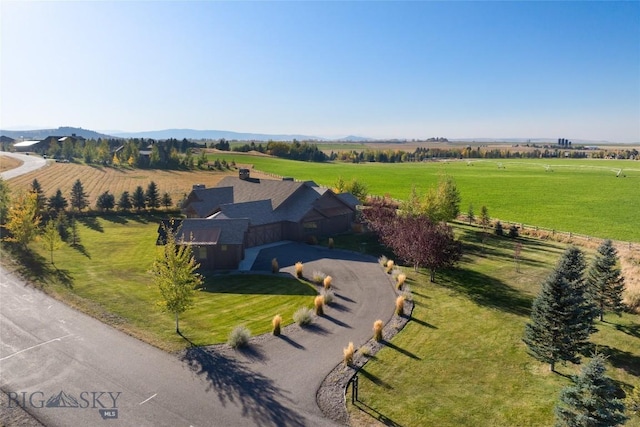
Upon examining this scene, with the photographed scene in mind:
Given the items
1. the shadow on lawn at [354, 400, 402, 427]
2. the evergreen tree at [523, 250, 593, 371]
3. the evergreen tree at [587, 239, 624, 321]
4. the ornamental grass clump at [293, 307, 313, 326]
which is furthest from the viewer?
the evergreen tree at [587, 239, 624, 321]

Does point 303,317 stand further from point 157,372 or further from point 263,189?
point 263,189

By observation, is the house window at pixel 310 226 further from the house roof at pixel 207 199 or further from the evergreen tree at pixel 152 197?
the evergreen tree at pixel 152 197

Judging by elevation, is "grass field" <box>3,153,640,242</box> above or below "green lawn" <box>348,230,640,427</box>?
above

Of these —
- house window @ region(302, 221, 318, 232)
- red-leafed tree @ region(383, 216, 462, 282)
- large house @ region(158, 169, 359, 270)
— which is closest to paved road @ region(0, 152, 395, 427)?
red-leafed tree @ region(383, 216, 462, 282)

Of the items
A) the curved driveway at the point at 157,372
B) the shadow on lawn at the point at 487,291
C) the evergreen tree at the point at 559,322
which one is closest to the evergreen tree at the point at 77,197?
the curved driveway at the point at 157,372

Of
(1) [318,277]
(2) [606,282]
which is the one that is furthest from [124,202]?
(2) [606,282]

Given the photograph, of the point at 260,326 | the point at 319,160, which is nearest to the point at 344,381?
the point at 260,326

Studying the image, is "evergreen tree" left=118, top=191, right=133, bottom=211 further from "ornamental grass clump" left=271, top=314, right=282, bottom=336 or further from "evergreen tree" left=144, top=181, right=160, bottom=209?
"ornamental grass clump" left=271, top=314, right=282, bottom=336
